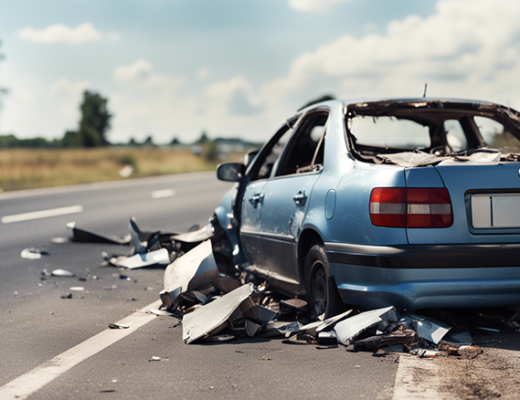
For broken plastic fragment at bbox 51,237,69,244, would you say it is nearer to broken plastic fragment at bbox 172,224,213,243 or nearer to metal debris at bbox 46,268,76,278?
metal debris at bbox 46,268,76,278

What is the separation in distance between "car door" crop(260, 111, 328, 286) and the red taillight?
0.90 meters

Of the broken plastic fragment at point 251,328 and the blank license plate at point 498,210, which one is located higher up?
the blank license plate at point 498,210

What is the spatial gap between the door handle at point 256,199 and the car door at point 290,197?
6 centimetres

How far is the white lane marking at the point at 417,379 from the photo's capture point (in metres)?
3.38

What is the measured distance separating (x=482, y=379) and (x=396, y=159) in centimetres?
174

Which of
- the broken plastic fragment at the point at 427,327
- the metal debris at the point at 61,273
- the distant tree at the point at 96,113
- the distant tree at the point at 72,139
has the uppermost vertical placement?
the distant tree at the point at 96,113

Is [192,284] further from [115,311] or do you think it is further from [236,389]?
[236,389]

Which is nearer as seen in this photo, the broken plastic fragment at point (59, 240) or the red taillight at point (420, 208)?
the red taillight at point (420, 208)

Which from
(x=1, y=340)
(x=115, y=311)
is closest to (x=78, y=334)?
(x=1, y=340)

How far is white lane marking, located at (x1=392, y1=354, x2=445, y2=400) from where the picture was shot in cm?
338

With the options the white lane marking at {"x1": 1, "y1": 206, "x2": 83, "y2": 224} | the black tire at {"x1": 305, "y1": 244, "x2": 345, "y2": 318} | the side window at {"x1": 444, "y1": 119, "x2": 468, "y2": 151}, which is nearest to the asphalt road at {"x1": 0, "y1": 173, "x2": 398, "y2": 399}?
the black tire at {"x1": 305, "y1": 244, "x2": 345, "y2": 318}

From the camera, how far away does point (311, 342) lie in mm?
4598

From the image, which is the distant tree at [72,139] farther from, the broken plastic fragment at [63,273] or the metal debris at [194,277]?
the metal debris at [194,277]

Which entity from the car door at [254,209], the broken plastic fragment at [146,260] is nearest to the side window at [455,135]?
the car door at [254,209]
